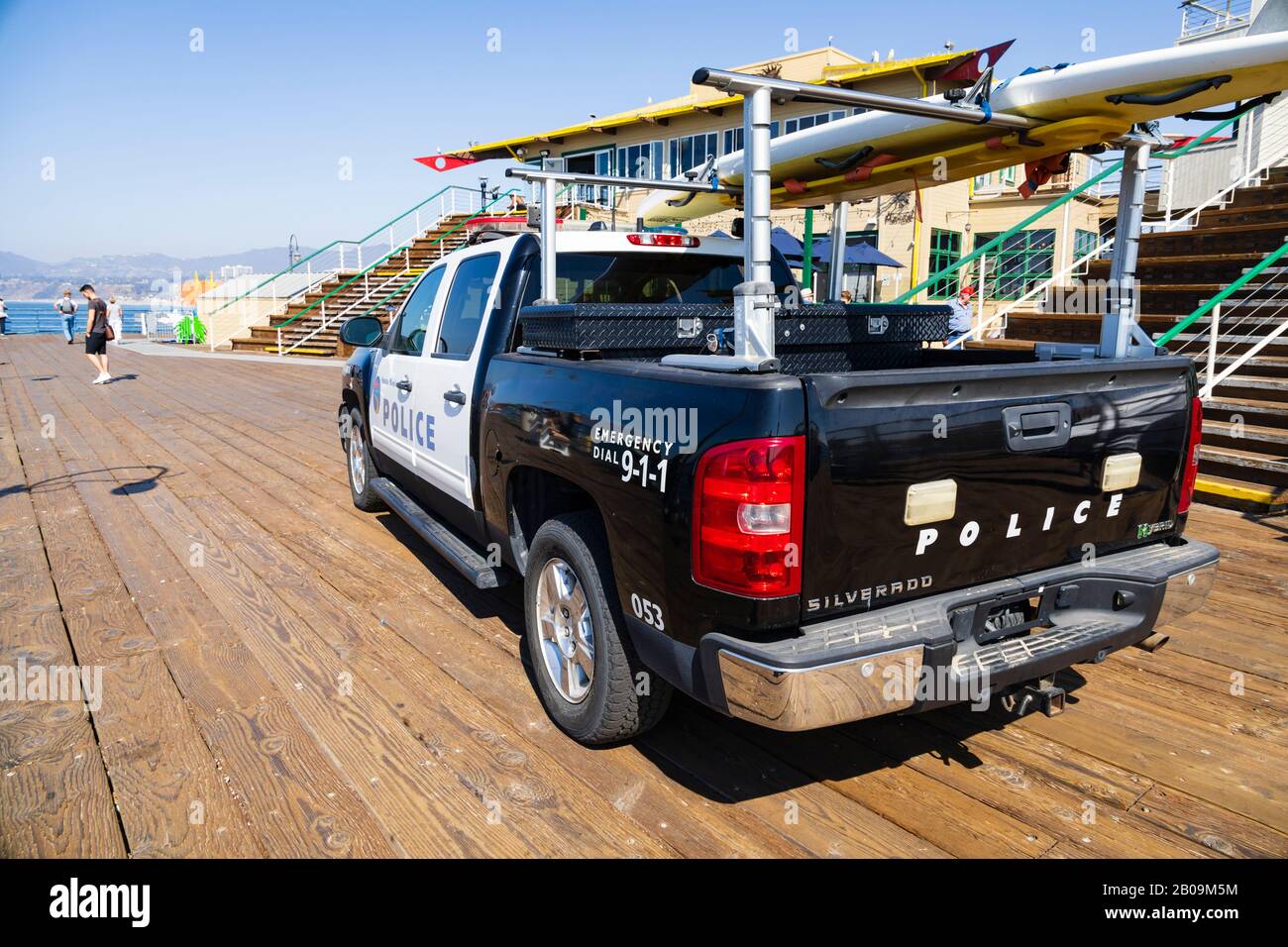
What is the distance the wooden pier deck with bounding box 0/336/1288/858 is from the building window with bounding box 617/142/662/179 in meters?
28.6

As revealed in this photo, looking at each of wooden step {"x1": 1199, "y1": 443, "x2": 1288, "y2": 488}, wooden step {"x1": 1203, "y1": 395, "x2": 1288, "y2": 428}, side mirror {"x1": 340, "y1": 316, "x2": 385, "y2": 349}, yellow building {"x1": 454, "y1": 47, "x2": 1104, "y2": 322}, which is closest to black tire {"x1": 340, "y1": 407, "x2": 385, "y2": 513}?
side mirror {"x1": 340, "y1": 316, "x2": 385, "y2": 349}

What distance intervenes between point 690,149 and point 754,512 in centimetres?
3029

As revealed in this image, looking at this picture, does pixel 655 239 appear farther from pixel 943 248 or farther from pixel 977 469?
pixel 943 248

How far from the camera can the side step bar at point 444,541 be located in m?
3.95

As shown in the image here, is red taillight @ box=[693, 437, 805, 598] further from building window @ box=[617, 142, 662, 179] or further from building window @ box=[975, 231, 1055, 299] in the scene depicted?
building window @ box=[617, 142, 662, 179]

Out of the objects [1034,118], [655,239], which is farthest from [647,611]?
[655,239]

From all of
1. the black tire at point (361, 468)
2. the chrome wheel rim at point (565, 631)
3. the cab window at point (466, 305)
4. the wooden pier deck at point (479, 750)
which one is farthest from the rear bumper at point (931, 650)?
the black tire at point (361, 468)

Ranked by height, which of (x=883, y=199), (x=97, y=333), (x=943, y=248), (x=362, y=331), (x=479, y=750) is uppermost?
(x=883, y=199)

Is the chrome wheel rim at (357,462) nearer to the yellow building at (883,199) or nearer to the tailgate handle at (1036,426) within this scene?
the tailgate handle at (1036,426)

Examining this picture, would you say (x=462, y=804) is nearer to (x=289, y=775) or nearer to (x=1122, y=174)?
(x=289, y=775)

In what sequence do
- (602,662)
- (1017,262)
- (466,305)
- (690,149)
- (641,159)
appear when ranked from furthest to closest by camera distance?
1. (641,159)
2. (690,149)
3. (1017,262)
4. (466,305)
5. (602,662)

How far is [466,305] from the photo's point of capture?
4.60 metres

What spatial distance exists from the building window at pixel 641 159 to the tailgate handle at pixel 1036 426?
1176 inches
